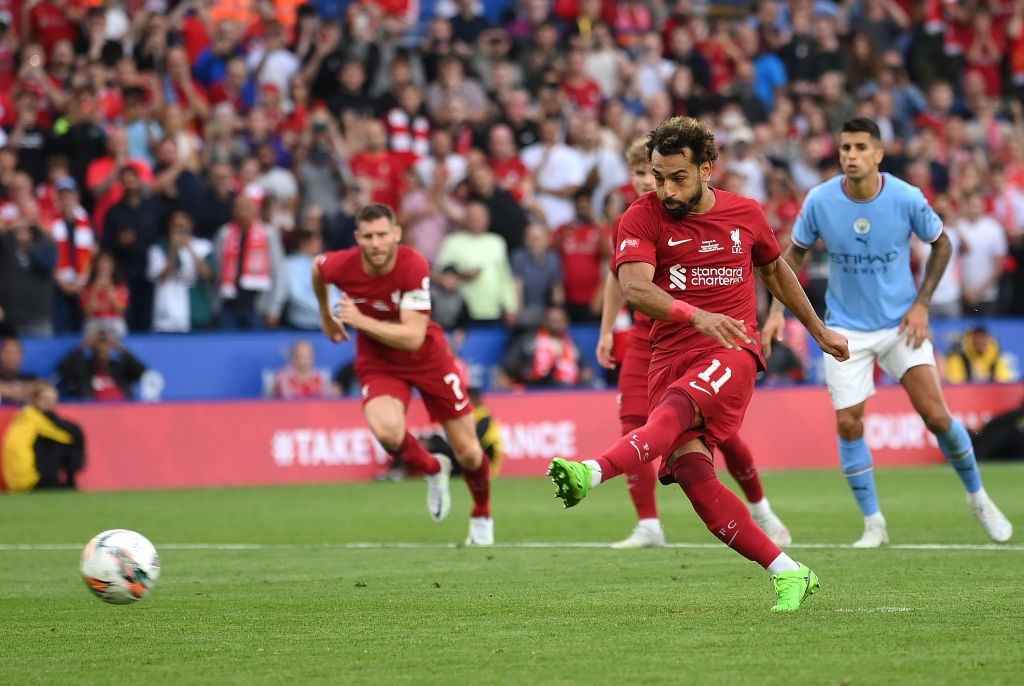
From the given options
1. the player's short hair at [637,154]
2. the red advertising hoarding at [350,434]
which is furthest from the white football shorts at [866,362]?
the red advertising hoarding at [350,434]

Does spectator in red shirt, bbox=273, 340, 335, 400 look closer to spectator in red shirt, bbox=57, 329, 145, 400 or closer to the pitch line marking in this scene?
spectator in red shirt, bbox=57, 329, 145, 400

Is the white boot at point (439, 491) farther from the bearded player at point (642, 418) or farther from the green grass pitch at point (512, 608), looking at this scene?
the bearded player at point (642, 418)

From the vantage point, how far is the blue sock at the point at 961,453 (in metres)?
10.9

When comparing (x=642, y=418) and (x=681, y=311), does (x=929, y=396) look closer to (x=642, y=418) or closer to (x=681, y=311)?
(x=642, y=418)

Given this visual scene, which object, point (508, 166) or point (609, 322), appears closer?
point (609, 322)

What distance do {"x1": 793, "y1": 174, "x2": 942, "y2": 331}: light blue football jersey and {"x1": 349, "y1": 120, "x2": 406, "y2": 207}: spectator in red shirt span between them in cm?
1008

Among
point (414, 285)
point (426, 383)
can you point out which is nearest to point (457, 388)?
point (426, 383)

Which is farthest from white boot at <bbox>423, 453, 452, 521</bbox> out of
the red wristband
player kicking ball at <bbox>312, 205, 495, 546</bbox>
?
the red wristband

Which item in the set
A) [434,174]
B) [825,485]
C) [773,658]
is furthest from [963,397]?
[773,658]

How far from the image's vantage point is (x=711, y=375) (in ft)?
25.9

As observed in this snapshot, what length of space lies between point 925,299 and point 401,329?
362 centimetres

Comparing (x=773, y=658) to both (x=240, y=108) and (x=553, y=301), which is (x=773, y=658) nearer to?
(x=553, y=301)

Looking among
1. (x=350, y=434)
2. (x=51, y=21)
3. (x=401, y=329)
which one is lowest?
(x=350, y=434)

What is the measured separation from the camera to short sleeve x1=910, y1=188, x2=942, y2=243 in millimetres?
10852
